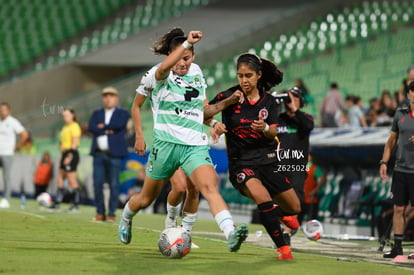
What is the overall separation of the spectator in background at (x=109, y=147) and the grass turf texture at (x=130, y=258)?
359 centimetres

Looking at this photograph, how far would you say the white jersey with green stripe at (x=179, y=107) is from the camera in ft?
32.2

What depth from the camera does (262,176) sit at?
10328 mm

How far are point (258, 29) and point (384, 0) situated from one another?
193 inches

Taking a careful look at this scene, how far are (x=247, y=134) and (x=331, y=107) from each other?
13290 millimetres

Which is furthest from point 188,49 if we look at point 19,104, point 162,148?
point 19,104

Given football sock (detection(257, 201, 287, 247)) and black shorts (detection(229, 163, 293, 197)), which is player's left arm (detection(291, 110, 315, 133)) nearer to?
black shorts (detection(229, 163, 293, 197))

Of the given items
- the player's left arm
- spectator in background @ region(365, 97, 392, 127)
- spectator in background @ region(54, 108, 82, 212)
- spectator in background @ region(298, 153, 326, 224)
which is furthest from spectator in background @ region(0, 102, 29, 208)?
the player's left arm

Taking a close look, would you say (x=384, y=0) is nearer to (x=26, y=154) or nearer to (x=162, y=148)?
(x=26, y=154)

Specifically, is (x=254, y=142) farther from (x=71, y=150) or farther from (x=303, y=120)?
(x=71, y=150)

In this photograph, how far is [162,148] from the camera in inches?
389

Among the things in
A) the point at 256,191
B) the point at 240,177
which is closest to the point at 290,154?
the point at 240,177

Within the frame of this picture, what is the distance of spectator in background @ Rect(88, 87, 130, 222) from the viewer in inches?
683

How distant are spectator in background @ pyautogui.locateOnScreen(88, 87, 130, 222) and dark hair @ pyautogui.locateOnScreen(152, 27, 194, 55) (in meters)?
7.48

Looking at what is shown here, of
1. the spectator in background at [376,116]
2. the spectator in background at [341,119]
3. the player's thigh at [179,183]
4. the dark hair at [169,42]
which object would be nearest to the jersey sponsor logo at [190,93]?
the dark hair at [169,42]
